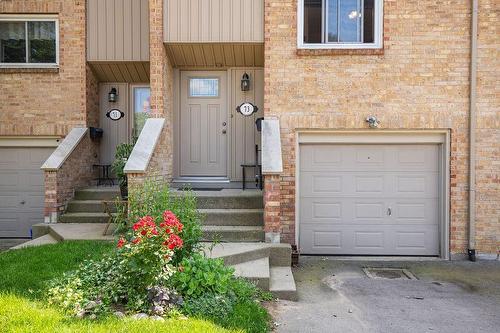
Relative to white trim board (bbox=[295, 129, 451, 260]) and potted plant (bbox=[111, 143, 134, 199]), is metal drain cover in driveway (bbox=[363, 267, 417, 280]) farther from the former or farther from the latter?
potted plant (bbox=[111, 143, 134, 199])

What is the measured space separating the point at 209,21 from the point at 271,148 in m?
2.76

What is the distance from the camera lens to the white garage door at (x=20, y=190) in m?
8.62

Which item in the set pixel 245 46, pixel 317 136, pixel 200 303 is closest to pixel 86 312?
pixel 200 303

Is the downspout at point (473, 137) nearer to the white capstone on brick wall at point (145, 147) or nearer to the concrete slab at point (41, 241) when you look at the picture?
the white capstone on brick wall at point (145, 147)

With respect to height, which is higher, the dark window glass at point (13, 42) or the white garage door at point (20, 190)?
the dark window glass at point (13, 42)

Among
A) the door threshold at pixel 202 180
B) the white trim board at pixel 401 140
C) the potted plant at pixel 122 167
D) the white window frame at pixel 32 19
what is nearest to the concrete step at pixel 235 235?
the white trim board at pixel 401 140

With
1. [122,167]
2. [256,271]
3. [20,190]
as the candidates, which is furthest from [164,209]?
[20,190]

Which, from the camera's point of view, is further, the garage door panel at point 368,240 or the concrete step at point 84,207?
the concrete step at point 84,207

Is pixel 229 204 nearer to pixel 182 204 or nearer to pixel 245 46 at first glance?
pixel 182 204

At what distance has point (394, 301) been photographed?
495cm

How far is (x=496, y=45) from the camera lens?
7.09 metres

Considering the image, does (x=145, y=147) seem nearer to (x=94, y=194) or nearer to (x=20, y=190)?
(x=94, y=194)

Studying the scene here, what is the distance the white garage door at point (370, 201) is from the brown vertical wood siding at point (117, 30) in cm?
390

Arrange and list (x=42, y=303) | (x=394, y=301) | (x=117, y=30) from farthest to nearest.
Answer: (x=117, y=30), (x=394, y=301), (x=42, y=303)
